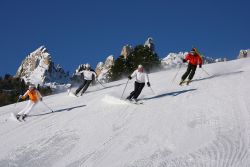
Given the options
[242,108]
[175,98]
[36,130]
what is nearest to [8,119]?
[36,130]

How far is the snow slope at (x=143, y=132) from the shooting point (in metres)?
13.4

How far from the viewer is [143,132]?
A: 15.9 m

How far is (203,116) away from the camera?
55.5 feet

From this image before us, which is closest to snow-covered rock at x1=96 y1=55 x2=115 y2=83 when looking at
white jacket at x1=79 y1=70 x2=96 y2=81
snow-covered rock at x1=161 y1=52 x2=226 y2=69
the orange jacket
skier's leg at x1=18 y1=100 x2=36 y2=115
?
snow-covered rock at x1=161 y1=52 x2=226 y2=69

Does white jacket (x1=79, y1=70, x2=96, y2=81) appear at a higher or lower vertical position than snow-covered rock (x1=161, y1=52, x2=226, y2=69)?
lower

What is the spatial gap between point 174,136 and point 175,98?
5.93 m

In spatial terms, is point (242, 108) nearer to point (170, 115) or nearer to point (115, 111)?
point (170, 115)

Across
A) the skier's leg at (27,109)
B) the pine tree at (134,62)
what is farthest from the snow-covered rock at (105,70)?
the skier's leg at (27,109)

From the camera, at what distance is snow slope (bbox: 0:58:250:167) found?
13445mm

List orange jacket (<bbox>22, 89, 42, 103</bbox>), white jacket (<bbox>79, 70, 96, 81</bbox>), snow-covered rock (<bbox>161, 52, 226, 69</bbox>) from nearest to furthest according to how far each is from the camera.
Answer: orange jacket (<bbox>22, 89, 42, 103</bbox>), white jacket (<bbox>79, 70, 96, 81</bbox>), snow-covered rock (<bbox>161, 52, 226, 69</bbox>)

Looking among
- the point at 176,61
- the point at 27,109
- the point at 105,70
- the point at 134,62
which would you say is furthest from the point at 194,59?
the point at 176,61

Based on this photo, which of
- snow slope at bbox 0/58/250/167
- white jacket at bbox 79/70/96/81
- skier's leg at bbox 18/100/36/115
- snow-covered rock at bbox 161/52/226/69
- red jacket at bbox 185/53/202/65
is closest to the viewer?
snow slope at bbox 0/58/250/167

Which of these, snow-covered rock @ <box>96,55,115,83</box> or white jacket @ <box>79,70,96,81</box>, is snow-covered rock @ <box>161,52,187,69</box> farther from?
white jacket @ <box>79,70,96,81</box>

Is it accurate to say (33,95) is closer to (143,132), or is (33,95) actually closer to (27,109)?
(27,109)
